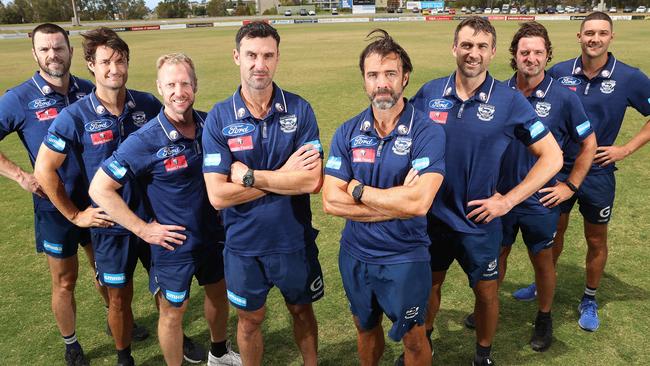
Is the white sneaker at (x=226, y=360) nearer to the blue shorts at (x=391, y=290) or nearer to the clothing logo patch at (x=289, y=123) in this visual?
the blue shorts at (x=391, y=290)

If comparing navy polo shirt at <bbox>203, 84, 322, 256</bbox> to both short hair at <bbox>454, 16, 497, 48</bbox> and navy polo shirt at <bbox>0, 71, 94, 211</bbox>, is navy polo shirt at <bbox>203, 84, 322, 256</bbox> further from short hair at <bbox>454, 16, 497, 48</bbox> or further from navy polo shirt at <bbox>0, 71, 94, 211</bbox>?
navy polo shirt at <bbox>0, 71, 94, 211</bbox>

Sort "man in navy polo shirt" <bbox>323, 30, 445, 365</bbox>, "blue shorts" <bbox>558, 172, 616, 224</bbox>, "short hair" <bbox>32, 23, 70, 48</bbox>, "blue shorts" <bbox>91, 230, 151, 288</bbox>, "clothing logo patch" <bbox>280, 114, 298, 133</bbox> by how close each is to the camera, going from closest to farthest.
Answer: "man in navy polo shirt" <bbox>323, 30, 445, 365</bbox>, "clothing logo patch" <bbox>280, 114, 298, 133</bbox>, "blue shorts" <bbox>91, 230, 151, 288</bbox>, "short hair" <bbox>32, 23, 70, 48</bbox>, "blue shorts" <bbox>558, 172, 616, 224</bbox>

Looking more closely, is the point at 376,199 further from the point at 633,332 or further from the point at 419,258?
the point at 633,332

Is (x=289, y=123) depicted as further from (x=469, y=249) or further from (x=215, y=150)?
(x=469, y=249)

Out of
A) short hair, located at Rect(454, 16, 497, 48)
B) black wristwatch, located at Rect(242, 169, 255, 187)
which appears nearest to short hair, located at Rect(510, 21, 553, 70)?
short hair, located at Rect(454, 16, 497, 48)

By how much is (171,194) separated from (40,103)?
180 cm

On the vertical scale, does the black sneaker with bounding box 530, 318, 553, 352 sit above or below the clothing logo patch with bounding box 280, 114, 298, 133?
below

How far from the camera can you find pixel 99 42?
390 centimetres

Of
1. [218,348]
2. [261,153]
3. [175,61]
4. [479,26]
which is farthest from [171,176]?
[479,26]

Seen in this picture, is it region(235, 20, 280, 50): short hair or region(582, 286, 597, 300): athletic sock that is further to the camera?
region(582, 286, 597, 300): athletic sock

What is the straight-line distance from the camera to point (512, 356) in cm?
456

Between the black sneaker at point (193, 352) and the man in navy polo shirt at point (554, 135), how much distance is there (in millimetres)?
3203

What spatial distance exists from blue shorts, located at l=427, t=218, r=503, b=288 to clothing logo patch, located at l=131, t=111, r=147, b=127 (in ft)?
8.88

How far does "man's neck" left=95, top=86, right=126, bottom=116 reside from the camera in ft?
13.2
